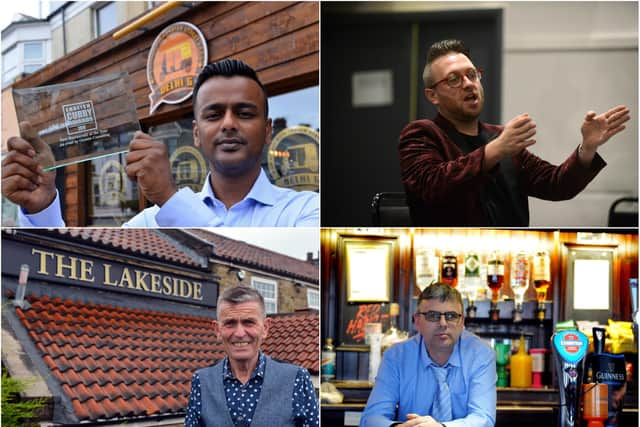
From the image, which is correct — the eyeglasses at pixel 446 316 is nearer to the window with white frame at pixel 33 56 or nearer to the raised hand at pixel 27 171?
the raised hand at pixel 27 171

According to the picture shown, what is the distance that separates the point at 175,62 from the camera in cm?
467

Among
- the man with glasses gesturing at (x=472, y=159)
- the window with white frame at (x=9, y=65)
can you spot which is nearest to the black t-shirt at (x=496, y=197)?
the man with glasses gesturing at (x=472, y=159)

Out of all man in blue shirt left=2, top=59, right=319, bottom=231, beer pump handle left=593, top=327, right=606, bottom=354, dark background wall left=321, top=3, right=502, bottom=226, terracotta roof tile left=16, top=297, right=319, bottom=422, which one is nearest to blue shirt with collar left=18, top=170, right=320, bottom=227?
man in blue shirt left=2, top=59, right=319, bottom=231

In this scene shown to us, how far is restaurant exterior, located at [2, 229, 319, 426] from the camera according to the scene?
15.2 ft

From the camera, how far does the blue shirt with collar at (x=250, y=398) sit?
4.45 m

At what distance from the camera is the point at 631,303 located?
4551mm

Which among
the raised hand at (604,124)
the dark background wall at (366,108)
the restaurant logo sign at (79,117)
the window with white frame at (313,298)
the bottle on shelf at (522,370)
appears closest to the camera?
the raised hand at (604,124)

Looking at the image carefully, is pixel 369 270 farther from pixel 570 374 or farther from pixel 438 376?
pixel 570 374

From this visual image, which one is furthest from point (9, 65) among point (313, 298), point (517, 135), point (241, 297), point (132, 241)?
point (517, 135)

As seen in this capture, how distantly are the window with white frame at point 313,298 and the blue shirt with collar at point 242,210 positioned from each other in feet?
1.09

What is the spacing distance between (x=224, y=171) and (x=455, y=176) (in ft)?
3.75

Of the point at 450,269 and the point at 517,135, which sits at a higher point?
the point at 517,135

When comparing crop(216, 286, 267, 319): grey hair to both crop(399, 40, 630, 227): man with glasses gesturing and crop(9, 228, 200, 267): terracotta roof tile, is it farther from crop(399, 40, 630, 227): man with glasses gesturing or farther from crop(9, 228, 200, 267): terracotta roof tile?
crop(399, 40, 630, 227): man with glasses gesturing

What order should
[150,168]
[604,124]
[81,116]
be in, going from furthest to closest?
1. [81,116]
2. [150,168]
3. [604,124]
